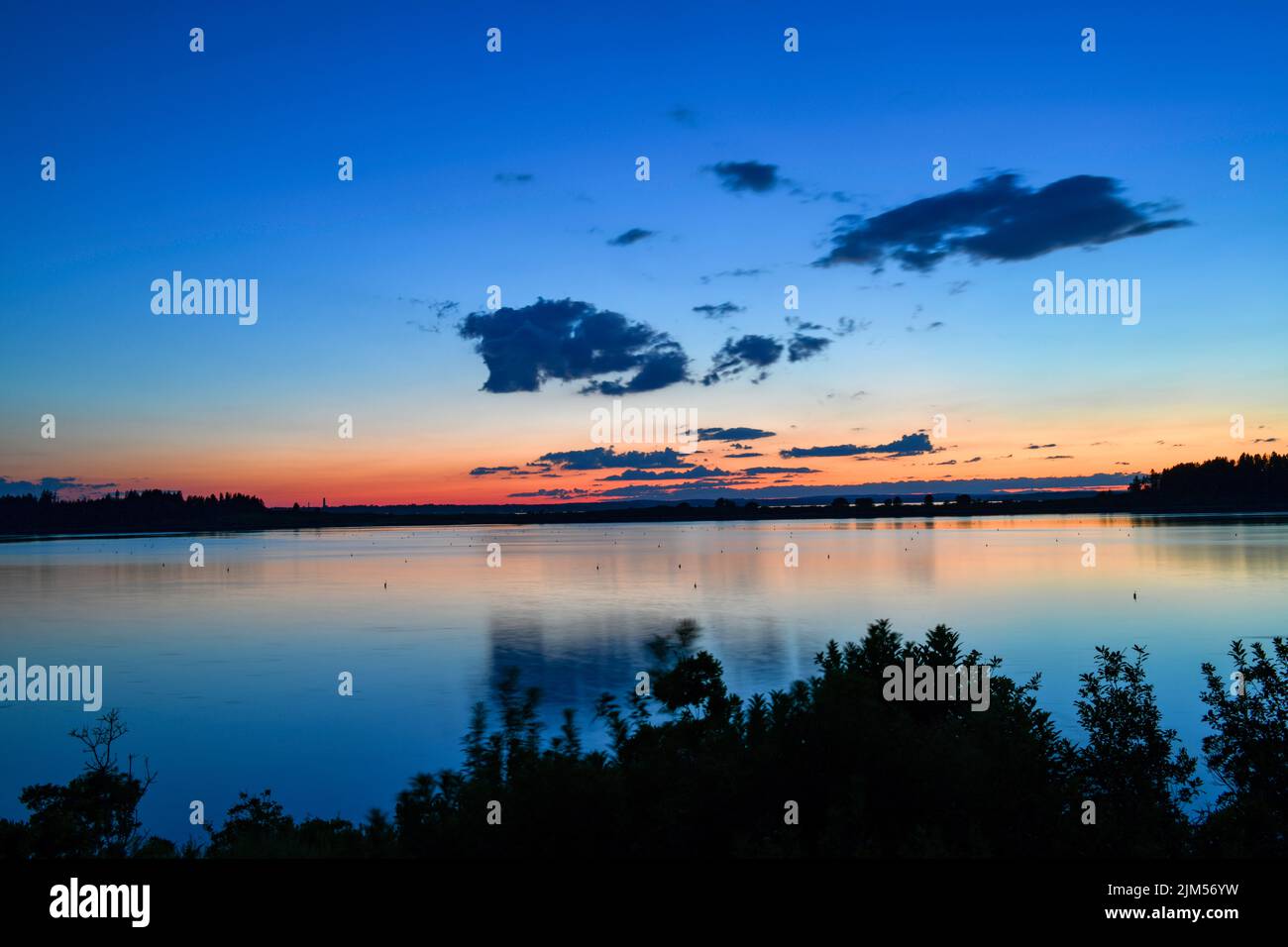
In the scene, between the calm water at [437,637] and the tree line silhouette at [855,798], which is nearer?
the tree line silhouette at [855,798]

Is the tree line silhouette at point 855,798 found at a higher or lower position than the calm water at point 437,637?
higher

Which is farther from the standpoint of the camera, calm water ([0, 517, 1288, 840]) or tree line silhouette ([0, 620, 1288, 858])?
calm water ([0, 517, 1288, 840])

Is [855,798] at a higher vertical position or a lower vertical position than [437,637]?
higher

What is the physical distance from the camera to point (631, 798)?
17141mm

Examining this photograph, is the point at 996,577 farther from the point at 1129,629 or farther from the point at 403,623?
the point at 403,623

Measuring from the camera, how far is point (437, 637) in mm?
80000

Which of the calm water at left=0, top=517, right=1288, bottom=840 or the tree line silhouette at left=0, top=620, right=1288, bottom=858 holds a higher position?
the tree line silhouette at left=0, top=620, right=1288, bottom=858

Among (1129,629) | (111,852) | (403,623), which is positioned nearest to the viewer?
(111,852)

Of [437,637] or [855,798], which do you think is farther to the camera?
[437,637]

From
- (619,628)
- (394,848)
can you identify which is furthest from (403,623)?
(394,848)

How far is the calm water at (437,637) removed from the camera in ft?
146

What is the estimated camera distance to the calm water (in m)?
44.4
